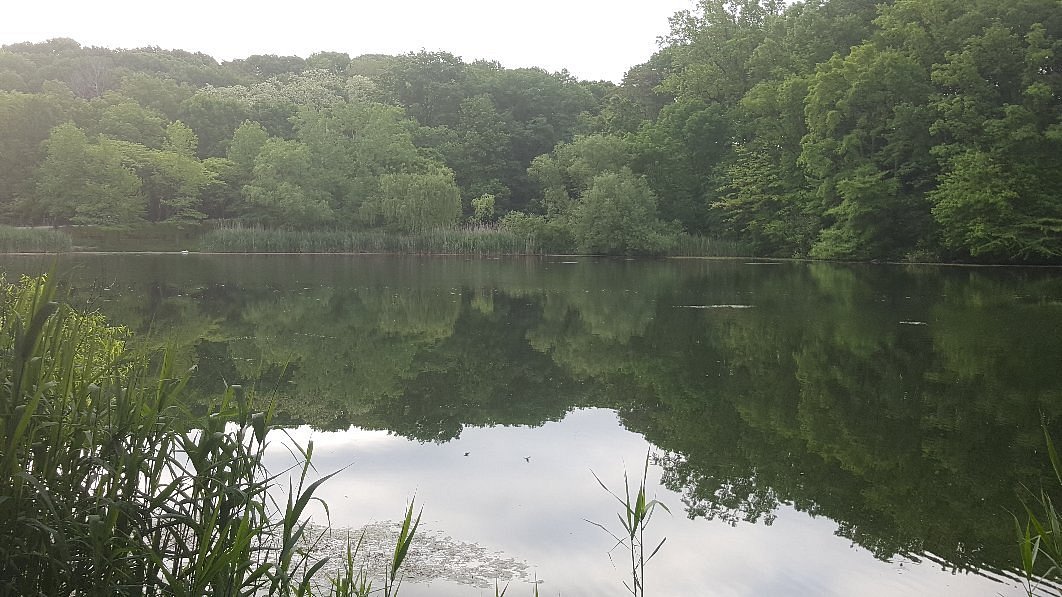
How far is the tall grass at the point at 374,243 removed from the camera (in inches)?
1281

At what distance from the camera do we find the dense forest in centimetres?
2611

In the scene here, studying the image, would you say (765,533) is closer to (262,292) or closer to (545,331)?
(545,331)

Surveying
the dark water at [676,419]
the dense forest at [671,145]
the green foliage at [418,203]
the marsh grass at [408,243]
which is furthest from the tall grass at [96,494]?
the green foliage at [418,203]

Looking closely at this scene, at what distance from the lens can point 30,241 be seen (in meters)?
28.6

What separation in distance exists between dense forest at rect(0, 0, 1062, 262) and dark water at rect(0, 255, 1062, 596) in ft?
45.1

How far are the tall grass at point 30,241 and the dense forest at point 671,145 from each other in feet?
21.3

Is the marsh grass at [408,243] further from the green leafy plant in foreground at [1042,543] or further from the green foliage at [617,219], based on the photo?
the green leafy plant in foreground at [1042,543]

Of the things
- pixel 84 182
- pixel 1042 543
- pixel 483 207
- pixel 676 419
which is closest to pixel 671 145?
pixel 483 207

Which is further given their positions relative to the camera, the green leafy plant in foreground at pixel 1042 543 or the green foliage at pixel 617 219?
the green foliage at pixel 617 219

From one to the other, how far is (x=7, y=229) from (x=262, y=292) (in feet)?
63.8

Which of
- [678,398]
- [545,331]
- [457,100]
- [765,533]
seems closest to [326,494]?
[765,533]

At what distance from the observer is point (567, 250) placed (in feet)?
115

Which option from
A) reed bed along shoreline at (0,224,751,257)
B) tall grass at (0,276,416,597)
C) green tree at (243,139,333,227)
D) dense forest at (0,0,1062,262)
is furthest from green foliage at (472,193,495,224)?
tall grass at (0,276,416,597)

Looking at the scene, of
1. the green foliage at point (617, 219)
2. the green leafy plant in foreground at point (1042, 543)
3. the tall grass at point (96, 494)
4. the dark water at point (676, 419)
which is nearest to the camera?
the tall grass at point (96, 494)
